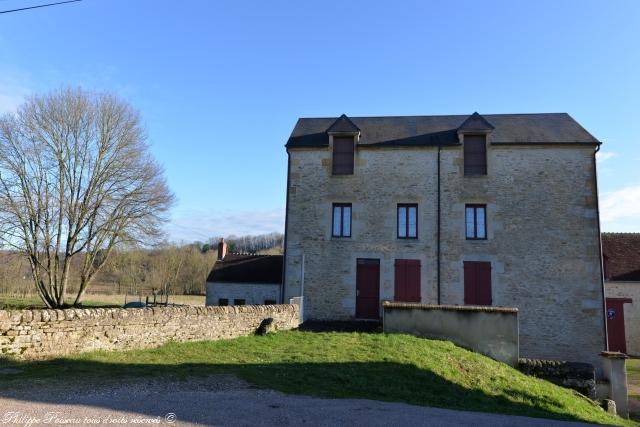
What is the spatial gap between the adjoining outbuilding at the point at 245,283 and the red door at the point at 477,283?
32.7 ft

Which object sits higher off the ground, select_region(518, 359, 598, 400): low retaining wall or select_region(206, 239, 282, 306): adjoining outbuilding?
select_region(206, 239, 282, 306): adjoining outbuilding

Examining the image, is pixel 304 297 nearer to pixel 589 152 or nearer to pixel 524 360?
pixel 524 360

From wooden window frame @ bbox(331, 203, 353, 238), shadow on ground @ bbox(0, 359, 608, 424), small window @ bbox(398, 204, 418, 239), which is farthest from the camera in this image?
wooden window frame @ bbox(331, 203, 353, 238)

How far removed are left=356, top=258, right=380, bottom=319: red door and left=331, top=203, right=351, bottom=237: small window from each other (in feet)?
4.33

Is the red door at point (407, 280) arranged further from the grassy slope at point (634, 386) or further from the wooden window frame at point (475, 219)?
the grassy slope at point (634, 386)

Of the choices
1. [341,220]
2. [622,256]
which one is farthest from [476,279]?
[622,256]

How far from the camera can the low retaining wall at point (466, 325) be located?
42.5ft

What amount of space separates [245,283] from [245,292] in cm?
47

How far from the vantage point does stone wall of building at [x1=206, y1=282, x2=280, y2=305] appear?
2259 centimetres

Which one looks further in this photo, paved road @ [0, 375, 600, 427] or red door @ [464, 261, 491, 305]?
red door @ [464, 261, 491, 305]

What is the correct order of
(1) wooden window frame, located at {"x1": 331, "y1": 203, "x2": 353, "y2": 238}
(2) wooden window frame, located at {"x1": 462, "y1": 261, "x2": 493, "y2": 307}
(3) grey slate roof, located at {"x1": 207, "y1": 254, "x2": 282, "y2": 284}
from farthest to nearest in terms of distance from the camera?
(3) grey slate roof, located at {"x1": 207, "y1": 254, "x2": 282, "y2": 284} → (1) wooden window frame, located at {"x1": 331, "y1": 203, "x2": 353, "y2": 238} → (2) wooden window frame, located at {"x1": 462, "y1": 261, "x2": 493, "y2": 307}

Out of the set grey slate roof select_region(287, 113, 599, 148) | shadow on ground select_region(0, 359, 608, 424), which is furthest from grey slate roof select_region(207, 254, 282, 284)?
shadow on ground select_region(0, 359, 608, 424)

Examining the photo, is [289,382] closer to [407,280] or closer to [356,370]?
[356,370]

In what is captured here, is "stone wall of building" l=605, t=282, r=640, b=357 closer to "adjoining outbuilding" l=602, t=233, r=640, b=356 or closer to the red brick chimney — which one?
"adjoining outbuilding" l=602, t=233, r=640, b=356
